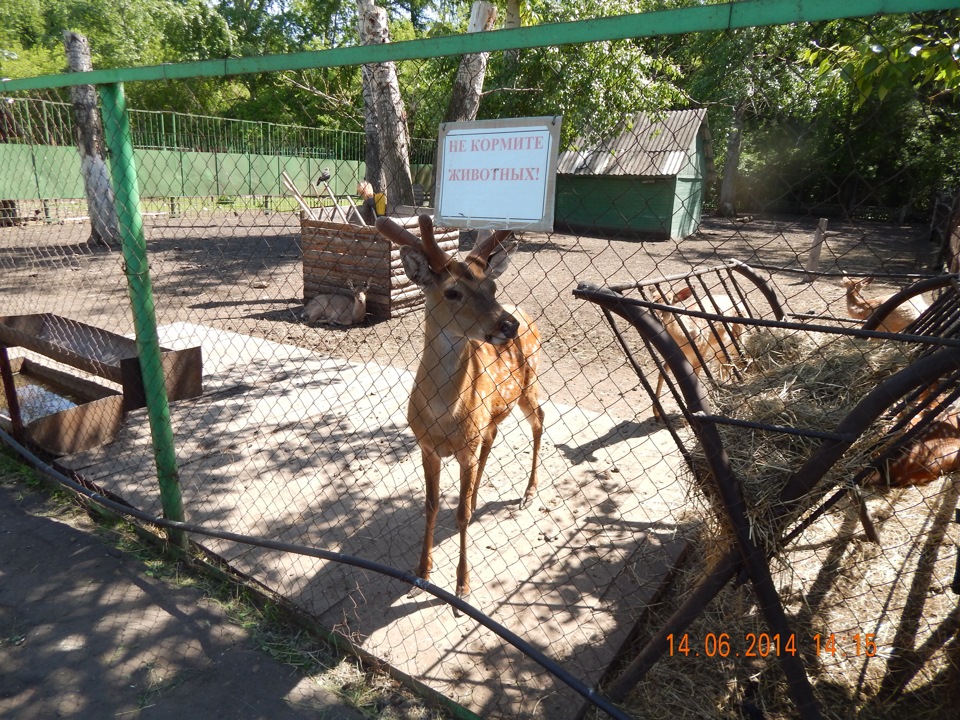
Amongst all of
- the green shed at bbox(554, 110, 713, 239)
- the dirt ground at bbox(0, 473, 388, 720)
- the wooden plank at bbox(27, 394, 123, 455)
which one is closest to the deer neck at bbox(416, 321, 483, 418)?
the dirt ground at bbox(0, 473, 388, 720)

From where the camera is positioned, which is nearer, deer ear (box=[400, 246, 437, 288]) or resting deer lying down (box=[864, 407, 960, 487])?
resting deer lying down (box=[864, 407, 960, 487])

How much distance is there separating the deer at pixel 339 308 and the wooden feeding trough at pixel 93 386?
367 centimetres

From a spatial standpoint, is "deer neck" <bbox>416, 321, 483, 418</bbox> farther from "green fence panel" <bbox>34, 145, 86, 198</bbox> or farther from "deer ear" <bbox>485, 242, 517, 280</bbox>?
"green fence panel" <bbox>34, 145, 86, 198</bbox>

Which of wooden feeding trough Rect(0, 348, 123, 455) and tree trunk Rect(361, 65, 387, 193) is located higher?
tree trunk Rect(361, 65, 387, 193)

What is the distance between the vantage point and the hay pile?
201cm

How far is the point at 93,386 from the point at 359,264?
4.43 m

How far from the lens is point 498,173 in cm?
231

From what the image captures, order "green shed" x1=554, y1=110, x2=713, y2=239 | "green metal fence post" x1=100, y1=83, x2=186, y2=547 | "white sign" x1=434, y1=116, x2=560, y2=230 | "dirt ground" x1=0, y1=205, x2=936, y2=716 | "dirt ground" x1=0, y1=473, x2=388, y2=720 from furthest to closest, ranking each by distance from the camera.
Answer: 1. "green shed" x1=554, y1=110, x2=713, y2=239
2. "dirt ground" x1=0, y1=205, x2=936, y2=716
3. "green metal fence post" x1=100, y1=83, x2=186, y2=547
4. "dirt ground" x1=0, y1=473, x2=388, y2=720
5. "white sign" x1=434, y1=116, x2=560, y2=230

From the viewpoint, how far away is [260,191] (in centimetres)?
2077

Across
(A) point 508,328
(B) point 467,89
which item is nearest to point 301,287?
(B) point 467,89

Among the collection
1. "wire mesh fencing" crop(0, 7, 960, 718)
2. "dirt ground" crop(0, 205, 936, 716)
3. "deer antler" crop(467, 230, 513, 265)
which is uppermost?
"deer antler" crop(467, 230, 513, 265)

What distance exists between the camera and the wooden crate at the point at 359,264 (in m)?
8.63

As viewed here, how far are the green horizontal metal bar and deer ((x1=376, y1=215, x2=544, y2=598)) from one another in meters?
0.68

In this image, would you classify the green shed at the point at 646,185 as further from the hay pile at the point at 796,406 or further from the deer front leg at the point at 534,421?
the hay pile at the point at 796,406
